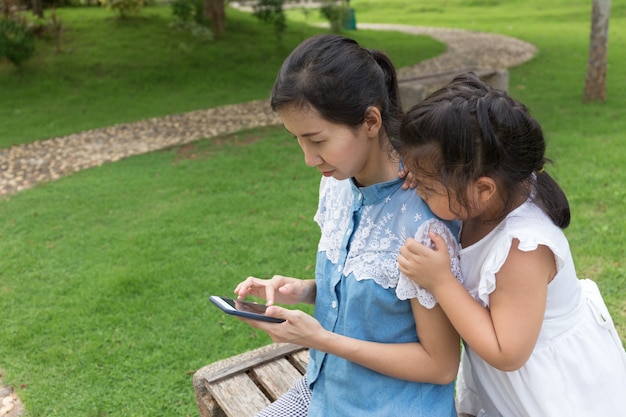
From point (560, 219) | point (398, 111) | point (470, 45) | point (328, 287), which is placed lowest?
point (470, 45)

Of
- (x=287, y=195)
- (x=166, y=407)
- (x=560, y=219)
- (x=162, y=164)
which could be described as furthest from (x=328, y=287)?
(x=162, y=164)

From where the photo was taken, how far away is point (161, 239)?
5.17 metres

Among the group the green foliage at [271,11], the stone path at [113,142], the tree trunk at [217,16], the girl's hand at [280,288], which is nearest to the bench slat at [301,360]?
the girl's hand at [280,288]

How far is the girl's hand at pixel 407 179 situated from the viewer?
1663 mm

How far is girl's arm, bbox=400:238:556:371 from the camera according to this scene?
4.83 feet

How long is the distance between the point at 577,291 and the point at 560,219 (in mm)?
244

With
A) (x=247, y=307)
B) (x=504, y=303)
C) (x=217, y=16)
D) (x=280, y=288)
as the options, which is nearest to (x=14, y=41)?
(x=217, y=16)

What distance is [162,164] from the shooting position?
757cm

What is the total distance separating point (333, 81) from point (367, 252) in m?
0.48

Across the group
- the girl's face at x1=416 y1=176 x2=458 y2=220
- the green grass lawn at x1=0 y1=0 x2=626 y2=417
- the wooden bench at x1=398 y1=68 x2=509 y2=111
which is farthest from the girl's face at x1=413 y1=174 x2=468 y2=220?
the wooden bench at x1=398 y1=68 x2=509 y2=111

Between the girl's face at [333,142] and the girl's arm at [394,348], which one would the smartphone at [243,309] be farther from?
the girl's face at [333,142]

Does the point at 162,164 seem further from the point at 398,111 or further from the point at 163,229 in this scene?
the point at 398,111

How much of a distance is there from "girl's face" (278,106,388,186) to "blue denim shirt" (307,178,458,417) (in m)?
0.09

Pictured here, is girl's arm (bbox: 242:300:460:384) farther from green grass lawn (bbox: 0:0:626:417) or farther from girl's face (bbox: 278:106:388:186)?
green grass lawn (bbox: 0:0:626:417)
